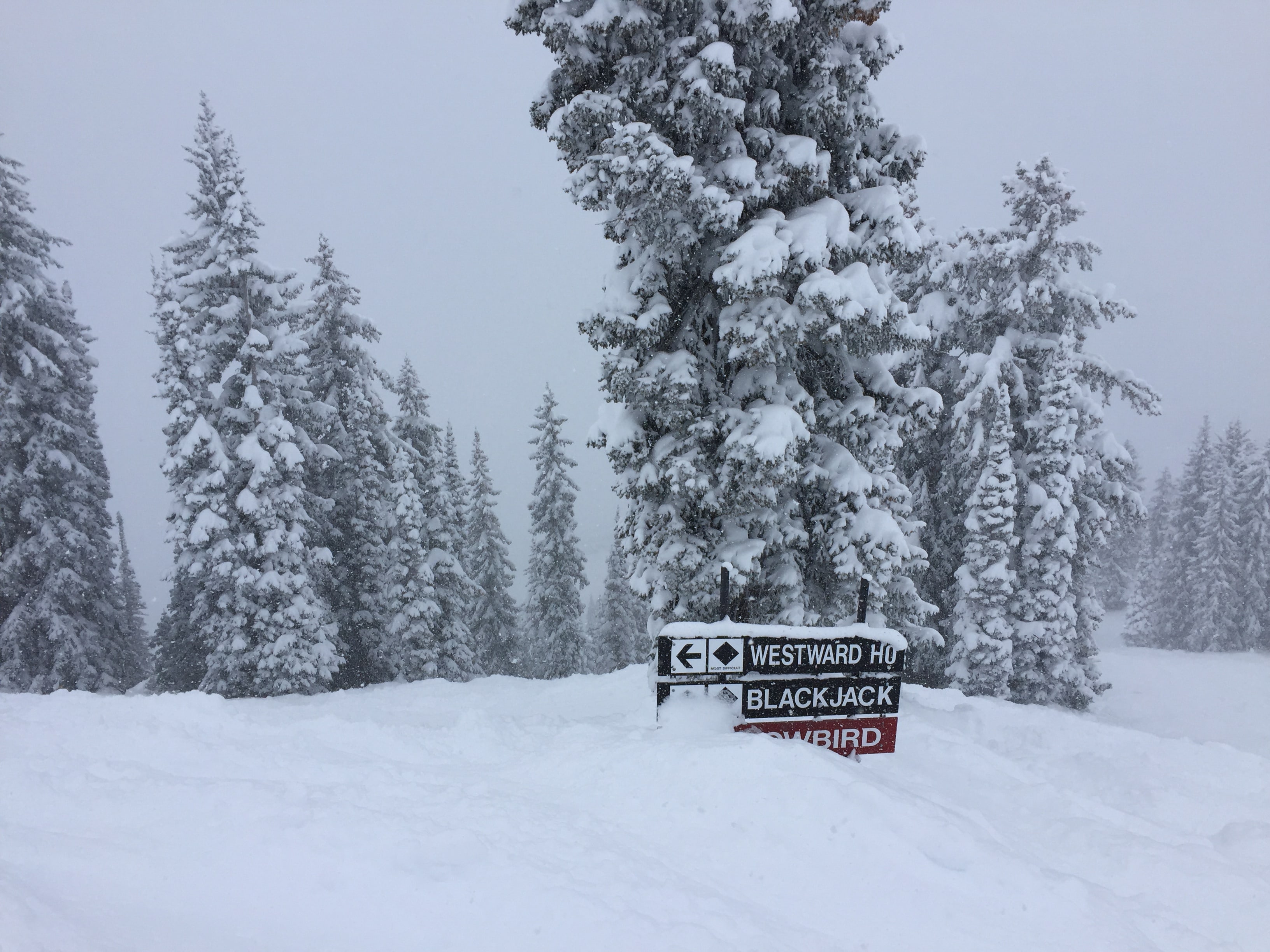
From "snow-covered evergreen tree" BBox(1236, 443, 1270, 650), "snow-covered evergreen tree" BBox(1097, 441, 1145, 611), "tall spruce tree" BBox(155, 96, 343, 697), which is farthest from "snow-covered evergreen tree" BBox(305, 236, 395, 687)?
"snow-covered evergreen tree" BBox(1097, 441, 1145, 611)

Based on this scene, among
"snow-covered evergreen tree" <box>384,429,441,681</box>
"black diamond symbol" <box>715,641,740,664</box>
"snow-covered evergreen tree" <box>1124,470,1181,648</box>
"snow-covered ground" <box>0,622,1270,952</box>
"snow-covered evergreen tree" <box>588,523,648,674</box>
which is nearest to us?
"snow-covered ground" <box>0,622,1270,952</box>

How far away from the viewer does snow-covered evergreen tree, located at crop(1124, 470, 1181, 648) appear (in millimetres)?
43469

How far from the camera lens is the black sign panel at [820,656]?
275 inches

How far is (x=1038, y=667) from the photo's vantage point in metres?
18.0

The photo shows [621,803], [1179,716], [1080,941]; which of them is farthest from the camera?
[1179,716]

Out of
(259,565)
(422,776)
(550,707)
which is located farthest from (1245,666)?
(259,565)

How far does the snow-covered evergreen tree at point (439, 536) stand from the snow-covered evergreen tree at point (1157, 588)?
39842 millimetres

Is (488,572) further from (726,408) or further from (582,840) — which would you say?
(582,840)

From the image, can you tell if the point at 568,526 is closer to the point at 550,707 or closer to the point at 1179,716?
the point at 550,707

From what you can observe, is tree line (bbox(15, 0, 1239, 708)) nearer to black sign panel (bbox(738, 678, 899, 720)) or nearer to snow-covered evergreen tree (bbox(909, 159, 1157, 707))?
snow-covered evergreen tree (bbox(909, 159, 1157, 707))

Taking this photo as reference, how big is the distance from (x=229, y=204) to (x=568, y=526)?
1799 centimetres

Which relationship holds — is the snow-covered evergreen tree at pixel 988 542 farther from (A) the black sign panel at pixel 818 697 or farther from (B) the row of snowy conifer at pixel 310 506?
(B) the row of snowy conifer at pixel 310 506

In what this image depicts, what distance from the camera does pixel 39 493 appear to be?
1844 centimetres

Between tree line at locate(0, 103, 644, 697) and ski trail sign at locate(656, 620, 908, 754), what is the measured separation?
1413 cm
